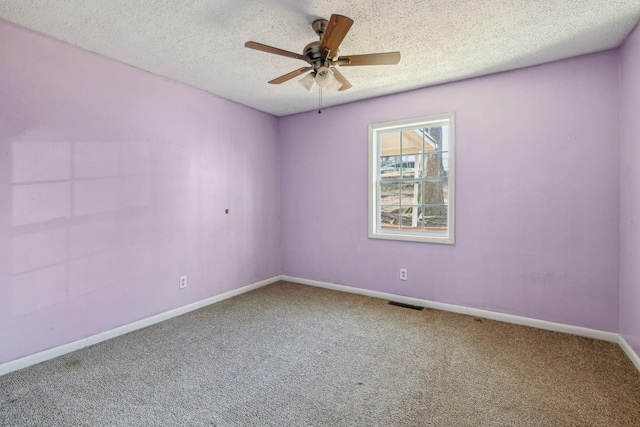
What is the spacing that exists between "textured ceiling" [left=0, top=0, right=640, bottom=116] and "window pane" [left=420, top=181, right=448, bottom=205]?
1.18 metres

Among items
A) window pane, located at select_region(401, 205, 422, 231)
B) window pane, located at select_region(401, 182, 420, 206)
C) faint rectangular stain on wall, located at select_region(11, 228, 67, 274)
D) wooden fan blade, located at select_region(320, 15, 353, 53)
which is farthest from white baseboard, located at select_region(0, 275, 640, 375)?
wooden fan blade, located at select_region(320, 15, 353, 53)

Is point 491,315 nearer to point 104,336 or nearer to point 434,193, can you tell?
point 434,193

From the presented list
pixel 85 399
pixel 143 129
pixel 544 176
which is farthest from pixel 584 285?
pixel 143 129

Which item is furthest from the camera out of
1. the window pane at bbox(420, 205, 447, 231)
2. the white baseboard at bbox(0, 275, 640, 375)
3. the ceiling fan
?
the window pane at bbox(420, 205, 447, 231)

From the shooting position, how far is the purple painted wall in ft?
7.32

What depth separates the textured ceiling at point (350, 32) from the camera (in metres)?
2.01

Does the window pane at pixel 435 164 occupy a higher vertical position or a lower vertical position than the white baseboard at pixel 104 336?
higher

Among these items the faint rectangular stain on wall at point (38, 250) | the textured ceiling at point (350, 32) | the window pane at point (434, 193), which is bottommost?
the faint rectangular stain on wall at point (38, 250)

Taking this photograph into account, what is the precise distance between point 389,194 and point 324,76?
200 cm

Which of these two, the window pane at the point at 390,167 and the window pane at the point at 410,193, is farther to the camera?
the window pane at the point at 390,167

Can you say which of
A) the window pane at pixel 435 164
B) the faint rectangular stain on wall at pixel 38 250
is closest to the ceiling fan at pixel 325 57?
the window pane at pixel 435 164

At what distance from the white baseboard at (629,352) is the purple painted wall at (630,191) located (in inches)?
1.3

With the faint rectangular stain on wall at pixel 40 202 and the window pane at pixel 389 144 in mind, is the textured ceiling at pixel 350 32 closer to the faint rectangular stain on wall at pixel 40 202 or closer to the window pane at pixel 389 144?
the window pane at pixel 389 144

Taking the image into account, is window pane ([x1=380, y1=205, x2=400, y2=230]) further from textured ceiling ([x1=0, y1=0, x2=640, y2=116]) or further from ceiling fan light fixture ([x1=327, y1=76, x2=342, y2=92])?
ceiling fan light fixture ([x1=327, y1=76, x2=342, y2=92])
